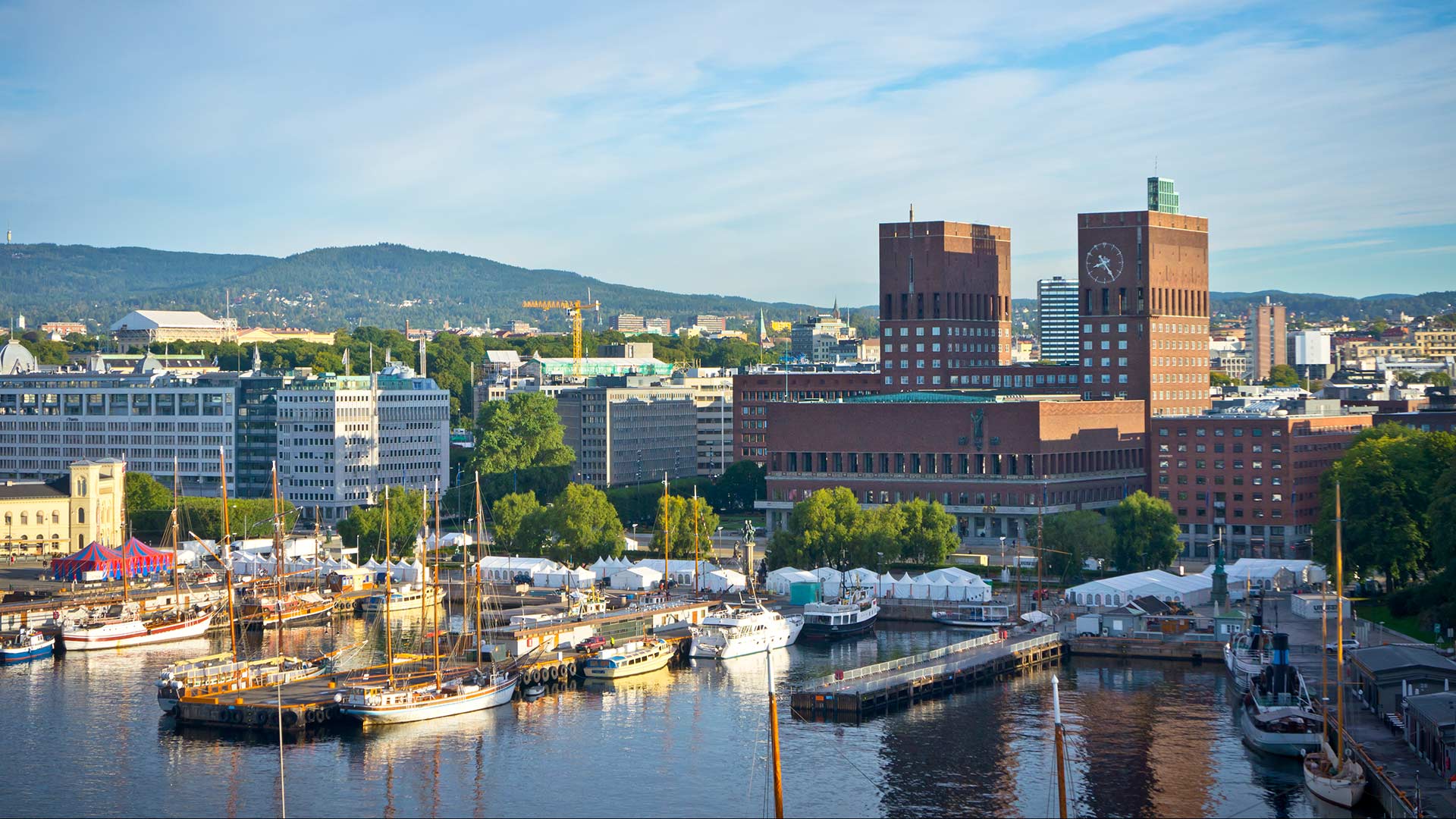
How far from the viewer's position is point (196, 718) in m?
78.8

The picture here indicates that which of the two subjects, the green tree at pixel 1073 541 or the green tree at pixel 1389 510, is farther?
the green tree at pixel 1073 541

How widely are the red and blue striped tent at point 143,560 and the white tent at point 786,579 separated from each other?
128 feet

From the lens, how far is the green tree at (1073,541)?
11756 cm

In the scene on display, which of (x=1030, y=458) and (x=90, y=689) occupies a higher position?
(x=1030, y=458)

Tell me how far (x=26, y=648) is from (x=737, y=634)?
36192 millimetres

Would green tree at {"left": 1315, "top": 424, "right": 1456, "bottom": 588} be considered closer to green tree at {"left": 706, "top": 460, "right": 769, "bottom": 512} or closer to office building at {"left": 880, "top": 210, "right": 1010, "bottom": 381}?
office building at {"left": 880, "top": 210, "right": 1010, "bottom": 381}

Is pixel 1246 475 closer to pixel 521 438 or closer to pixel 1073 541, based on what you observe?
pixel 1073 541

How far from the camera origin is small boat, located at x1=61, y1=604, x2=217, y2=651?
100812 mm

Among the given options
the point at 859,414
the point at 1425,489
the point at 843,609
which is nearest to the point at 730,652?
the point at 843,609

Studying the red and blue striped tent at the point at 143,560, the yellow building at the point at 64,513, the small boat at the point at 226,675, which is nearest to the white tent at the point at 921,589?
the small boat at the point at 226,675

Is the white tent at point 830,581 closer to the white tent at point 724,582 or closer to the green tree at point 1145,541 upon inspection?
the white tent at point 724,582

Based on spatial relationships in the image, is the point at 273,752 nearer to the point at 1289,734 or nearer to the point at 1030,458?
the point at 1289,734

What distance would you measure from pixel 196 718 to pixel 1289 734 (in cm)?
4287

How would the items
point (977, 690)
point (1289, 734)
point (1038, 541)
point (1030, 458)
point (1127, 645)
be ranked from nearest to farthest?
point (1289, 734) < point (977, 690) < point (1127, 645) < point (1038, 541) < point (1030, 458)
